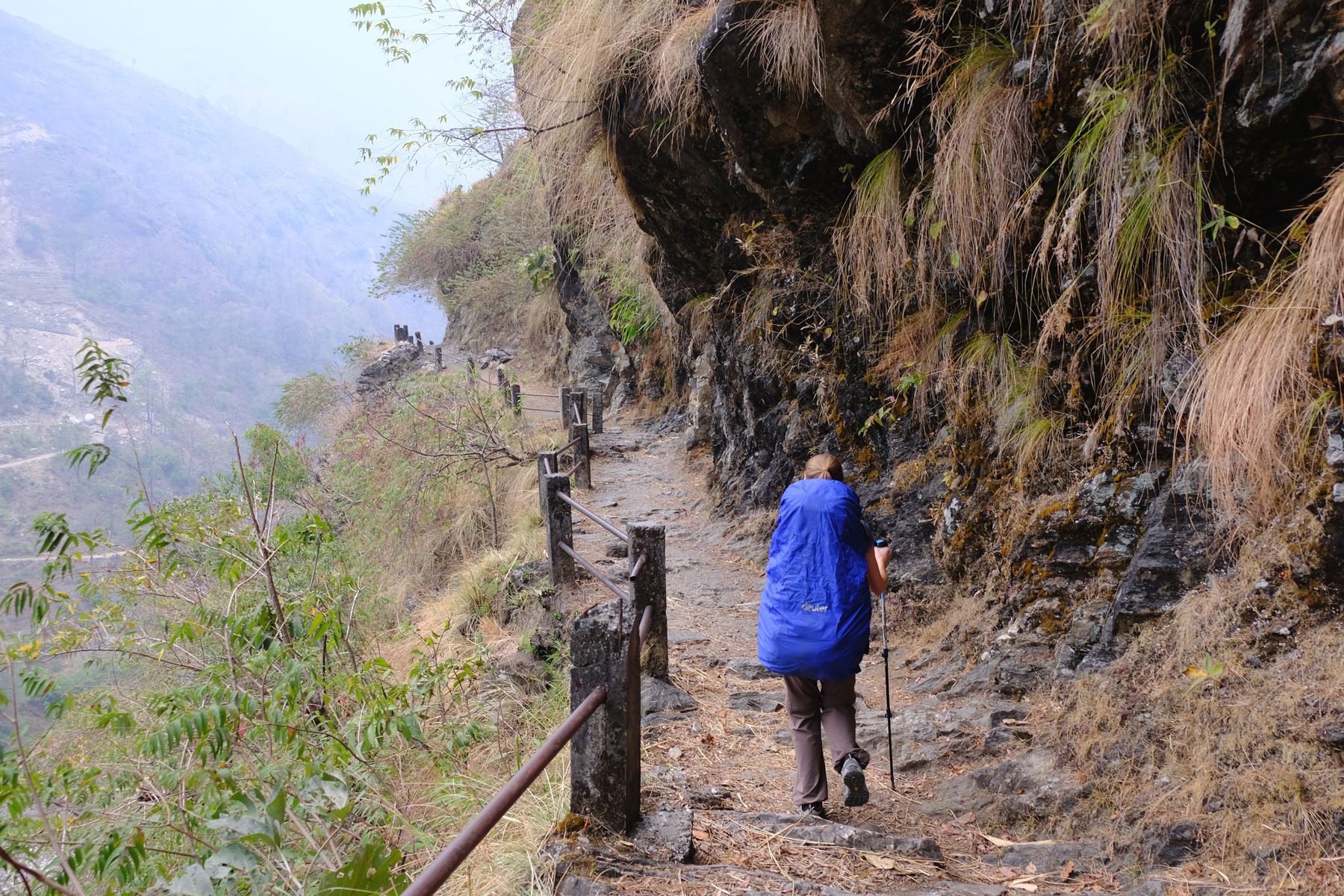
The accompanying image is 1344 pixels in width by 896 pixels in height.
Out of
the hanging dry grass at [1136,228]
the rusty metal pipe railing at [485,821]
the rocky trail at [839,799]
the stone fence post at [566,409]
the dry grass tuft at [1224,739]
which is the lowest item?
the rocky trail at [839,799]

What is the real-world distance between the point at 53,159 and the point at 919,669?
95.5 metres

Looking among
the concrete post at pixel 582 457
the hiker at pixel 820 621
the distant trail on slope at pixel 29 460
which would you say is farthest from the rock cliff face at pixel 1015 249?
the distant trail on slope at pixel 29 460

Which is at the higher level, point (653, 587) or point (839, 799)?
point (653, 587)

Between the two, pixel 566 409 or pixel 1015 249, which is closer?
pixel 1015 249

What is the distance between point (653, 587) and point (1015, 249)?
3.02 metres

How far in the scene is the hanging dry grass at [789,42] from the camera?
5344 mm

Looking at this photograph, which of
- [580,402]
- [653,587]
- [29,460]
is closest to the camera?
[653,587]

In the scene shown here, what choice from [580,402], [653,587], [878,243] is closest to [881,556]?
[653,587]

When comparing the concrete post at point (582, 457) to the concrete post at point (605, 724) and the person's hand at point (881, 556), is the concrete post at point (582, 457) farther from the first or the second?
the concrete post at point (605, 724)

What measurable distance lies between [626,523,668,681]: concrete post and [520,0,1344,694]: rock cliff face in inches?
75.3

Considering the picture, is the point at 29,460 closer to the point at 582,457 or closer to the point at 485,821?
the point at 582,457

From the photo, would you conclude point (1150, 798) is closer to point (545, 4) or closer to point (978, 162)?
point (978, 162)

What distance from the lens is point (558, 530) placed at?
21.8ft

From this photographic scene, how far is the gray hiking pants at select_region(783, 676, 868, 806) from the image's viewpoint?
135 inches
